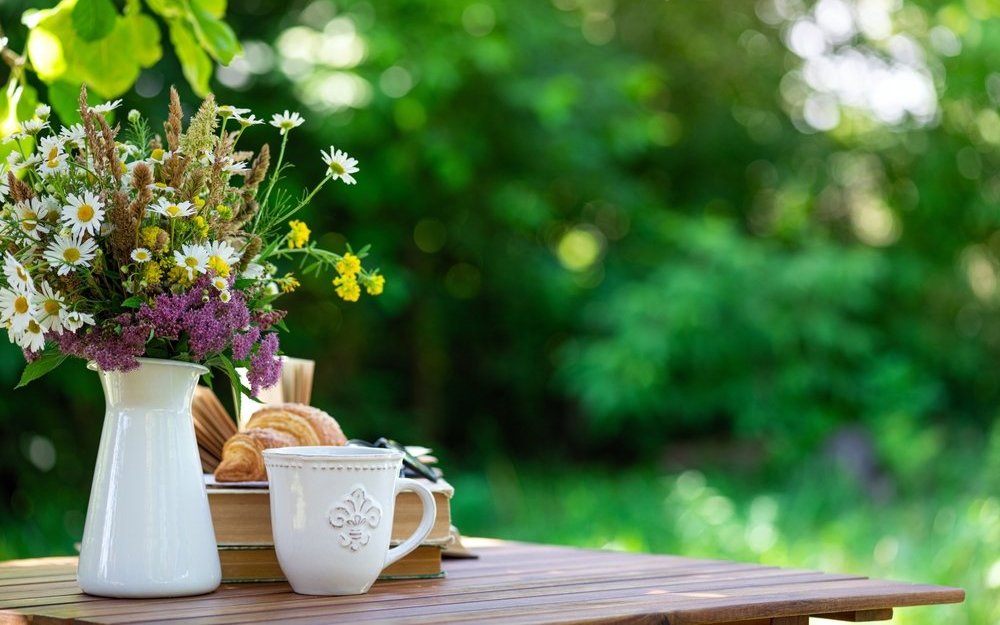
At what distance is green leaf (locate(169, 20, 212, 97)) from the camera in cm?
216

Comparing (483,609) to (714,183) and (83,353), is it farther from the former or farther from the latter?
(714,183)

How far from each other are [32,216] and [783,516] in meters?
3.75

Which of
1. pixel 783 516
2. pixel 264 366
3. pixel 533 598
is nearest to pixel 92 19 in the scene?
pixel 264 366

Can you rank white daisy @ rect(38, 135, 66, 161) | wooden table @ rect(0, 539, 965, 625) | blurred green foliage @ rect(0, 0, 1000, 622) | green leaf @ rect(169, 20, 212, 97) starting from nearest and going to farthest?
1. wooden table @ rect(0, 539, 965, 625)
2. white daisy @ rect(38, 135, 66, 161)
3. green leaf @ rect(169, 20, 212, 97)
4. blurred green foliage @ rect(0, 0, 1000, 622)

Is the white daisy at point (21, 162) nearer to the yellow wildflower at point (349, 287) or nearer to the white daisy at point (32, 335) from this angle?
the white daisy at point (32, 335)

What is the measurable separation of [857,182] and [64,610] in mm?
6180

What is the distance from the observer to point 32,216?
4.52ft

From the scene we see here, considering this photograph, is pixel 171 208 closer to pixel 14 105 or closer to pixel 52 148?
pixel 52 148

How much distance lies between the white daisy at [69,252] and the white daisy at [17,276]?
34 mm

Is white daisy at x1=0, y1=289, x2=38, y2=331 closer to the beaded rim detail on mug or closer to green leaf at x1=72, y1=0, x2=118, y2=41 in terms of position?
the beaded rim detail on mug

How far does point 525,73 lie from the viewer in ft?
18.3

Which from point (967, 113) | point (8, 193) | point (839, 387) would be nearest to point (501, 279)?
point (839, 387)

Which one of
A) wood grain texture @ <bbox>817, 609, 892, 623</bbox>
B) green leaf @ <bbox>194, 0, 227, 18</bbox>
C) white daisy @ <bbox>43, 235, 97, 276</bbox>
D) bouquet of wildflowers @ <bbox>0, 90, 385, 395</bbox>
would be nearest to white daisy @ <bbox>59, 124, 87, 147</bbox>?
bouquet of wildflowers @ <bbox>0, 90, 385, 395</bbox>

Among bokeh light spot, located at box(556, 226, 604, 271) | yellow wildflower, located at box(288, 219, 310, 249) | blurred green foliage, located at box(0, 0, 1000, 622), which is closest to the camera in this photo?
yellow wildflower, located at box(288, 219, 310, 249)
